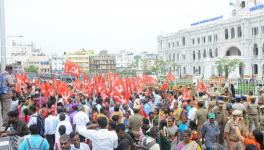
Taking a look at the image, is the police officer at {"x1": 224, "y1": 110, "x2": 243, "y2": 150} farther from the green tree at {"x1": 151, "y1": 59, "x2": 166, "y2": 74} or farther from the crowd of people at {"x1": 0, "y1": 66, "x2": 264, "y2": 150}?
the green tree at {"x1": 151, "y1": 59, "x2": 166, "y2": 74}

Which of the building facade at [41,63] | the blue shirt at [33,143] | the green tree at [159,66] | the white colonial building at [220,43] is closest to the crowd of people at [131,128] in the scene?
the blue shirt at [33,143]

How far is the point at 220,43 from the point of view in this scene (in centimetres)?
5934

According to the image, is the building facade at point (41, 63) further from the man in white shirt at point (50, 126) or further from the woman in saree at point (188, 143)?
the woman in saree at point (188, 143)

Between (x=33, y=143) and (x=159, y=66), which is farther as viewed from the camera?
(x=159, y=66)

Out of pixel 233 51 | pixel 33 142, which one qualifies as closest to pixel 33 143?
pixel 33 142

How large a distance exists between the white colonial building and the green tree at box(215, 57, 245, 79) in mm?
1219

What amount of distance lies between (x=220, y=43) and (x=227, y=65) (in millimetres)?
8403

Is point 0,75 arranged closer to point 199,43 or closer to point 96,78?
point 96,78

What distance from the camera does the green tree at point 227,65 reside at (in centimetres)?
5188

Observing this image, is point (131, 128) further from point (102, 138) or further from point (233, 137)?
point (233, 137)

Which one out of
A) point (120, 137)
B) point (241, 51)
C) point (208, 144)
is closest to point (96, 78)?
point (208, 144)

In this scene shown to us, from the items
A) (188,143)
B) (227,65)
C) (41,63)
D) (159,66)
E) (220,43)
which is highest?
(220,43)

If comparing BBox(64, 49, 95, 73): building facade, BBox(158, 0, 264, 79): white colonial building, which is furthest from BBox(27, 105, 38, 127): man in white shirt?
BBox(64, 49, 95, 73): building facade

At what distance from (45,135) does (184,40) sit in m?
61.4
